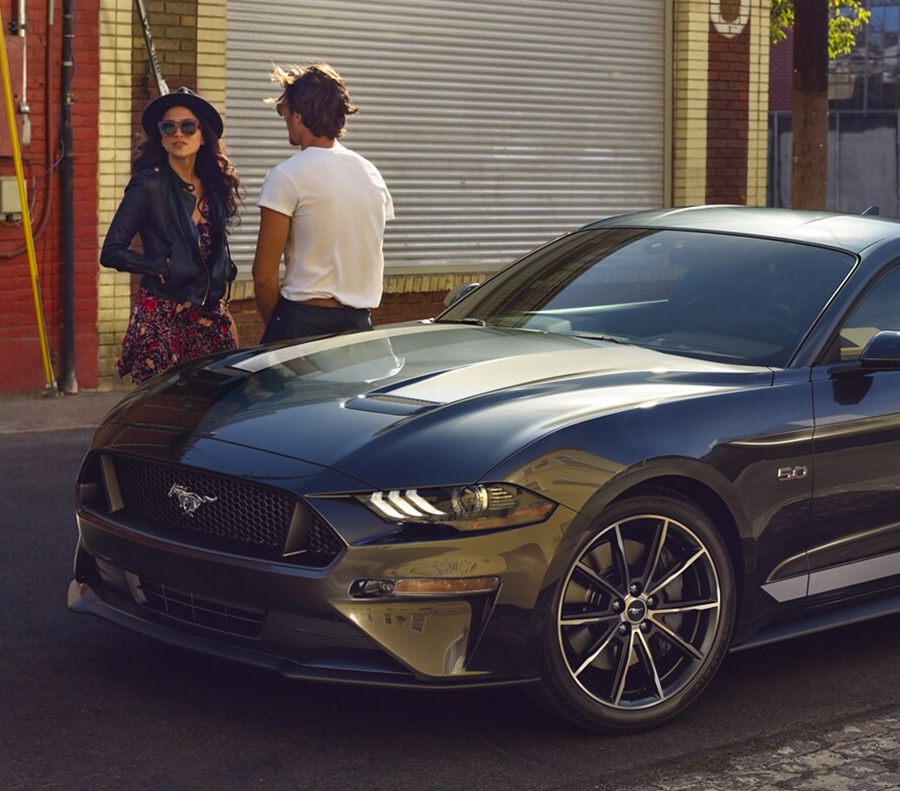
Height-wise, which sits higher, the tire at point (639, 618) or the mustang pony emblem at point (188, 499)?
the mustang pony emblem at point (188, 499)

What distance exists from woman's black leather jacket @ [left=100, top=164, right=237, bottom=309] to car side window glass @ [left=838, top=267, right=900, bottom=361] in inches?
101

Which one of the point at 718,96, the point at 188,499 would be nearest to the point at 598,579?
the point at 188,499

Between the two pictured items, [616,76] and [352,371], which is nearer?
[352,371]

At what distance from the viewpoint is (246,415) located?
4.98 meters

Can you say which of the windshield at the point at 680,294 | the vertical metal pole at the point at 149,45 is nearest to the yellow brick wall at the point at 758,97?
the vertical metal pole at the point at 149,45

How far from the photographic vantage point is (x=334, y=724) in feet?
16.0

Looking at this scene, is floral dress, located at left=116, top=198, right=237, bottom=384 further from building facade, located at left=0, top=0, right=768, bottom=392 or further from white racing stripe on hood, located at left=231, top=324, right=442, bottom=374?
building facade, located at left=0, top=0, right=768, bottom=392

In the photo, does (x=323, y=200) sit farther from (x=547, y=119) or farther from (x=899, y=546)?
(x=547, y=119)

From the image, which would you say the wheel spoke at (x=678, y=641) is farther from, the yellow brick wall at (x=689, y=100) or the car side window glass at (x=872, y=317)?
the yellow brick wall at (x=689, y=100)

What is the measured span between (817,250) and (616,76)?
34.2 ft

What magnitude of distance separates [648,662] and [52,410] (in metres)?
7.10

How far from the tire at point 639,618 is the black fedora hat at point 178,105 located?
9.37 ft

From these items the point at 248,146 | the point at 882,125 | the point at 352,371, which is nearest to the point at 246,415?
the point at 352,371

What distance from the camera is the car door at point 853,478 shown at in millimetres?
5285
